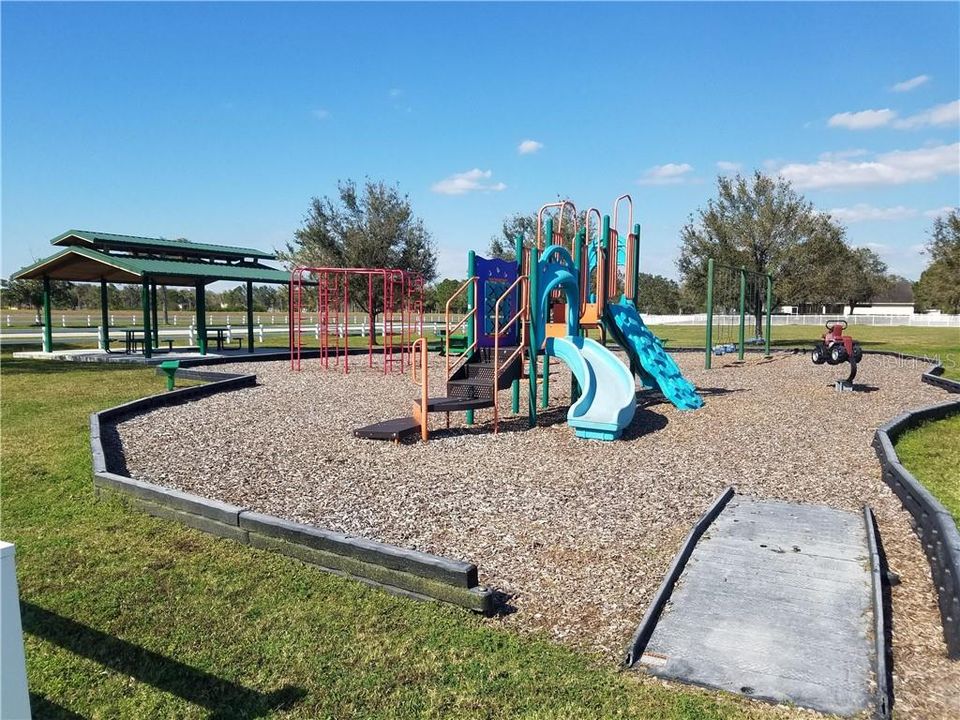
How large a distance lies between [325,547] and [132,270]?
18.6 metres

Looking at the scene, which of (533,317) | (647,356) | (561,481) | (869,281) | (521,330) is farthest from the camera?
(869,281)

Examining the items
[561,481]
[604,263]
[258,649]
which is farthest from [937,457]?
[258,649]

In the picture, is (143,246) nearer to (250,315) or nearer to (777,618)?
(250,315)

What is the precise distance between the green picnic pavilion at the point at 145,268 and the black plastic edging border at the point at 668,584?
1889cm

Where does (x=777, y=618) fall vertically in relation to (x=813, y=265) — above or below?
below

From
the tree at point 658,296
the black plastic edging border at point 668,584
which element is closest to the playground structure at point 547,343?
the black plastic edging border at point 668,584

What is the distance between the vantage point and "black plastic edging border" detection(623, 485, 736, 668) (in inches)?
144

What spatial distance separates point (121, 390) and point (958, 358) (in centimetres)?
2468

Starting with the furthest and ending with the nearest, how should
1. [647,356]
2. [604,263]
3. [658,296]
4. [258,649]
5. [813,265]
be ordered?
1. [658,296]
2. [813,265]
3. [647,356]
4. [604,263]
5. [258,649]

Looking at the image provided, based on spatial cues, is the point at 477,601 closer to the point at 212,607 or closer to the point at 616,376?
the point at 212,607

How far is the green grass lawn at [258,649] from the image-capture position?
319 centimetres

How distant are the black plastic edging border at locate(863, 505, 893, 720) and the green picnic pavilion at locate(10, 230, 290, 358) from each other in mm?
20152

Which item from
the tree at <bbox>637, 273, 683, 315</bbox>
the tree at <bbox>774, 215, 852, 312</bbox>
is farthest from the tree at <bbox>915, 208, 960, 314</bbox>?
the tree at <bbox>637, 273, 683, 315</bbox>

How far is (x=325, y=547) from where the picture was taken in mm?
4738
